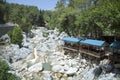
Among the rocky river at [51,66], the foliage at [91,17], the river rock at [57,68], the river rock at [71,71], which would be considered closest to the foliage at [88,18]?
the foliage at [91,17]

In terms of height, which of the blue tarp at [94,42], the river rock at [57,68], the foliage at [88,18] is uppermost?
the foliage at [88,18]

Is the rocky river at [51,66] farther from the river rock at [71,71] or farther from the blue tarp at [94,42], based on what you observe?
the blue tarp at [94,42]

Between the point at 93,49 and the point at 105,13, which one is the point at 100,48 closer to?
the point at 93,49

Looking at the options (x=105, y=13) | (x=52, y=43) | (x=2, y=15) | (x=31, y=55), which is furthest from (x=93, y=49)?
(x=2, y=15)

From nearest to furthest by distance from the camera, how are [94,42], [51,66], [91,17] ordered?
1. [94,42]
2. [91,17]
3. [51,66]

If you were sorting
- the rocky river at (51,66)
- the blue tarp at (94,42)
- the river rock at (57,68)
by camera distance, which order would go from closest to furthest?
the rocky river at (51,66), the blue tarp at (94,42), the river rock at (57,68)

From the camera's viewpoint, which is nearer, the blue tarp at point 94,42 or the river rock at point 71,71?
the blue tarp at point 94,42

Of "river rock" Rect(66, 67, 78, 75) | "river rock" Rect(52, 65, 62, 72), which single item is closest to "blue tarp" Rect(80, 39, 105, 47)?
"river rock" Rect(66, 67, 78, 75)

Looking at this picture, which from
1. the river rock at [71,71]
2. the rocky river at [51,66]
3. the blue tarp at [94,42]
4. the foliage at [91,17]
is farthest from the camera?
the river rock at [71,71]

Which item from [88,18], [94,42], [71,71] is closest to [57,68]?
[71,71]

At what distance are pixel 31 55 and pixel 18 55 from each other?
3257 millimetres

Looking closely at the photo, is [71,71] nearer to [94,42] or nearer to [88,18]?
[94,42]

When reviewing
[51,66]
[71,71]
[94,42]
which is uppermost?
[94,42]

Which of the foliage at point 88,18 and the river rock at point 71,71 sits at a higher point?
the foliage at point 88,18
